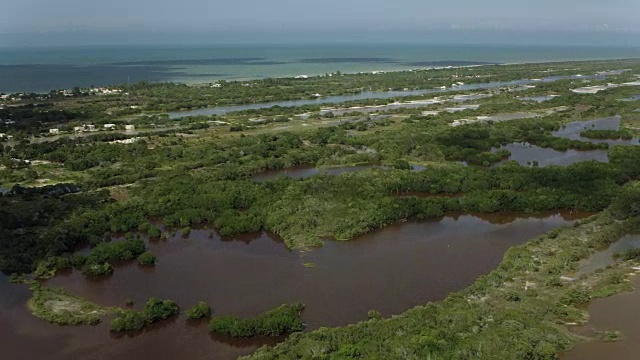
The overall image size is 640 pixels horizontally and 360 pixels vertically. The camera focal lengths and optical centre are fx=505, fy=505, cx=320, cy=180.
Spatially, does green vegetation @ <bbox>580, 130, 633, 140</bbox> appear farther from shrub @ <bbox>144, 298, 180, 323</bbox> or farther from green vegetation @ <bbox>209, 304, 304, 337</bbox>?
shrub @ <bbox>144, 298, 180, 323</bbox>

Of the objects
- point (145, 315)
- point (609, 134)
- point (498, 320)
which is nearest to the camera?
point (498, 320)

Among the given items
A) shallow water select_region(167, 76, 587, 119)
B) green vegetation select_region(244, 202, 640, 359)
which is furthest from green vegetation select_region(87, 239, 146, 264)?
shallow water select_region(167, 76, 587, 119)

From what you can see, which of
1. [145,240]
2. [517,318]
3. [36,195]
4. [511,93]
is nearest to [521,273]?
[517,318]

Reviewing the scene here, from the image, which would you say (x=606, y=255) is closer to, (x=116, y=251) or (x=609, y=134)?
(x=116, y=251)

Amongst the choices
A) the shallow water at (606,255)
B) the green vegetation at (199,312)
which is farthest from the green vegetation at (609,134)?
the green vegetation at (199,312)

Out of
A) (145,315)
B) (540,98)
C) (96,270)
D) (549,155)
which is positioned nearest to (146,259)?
(96,270)

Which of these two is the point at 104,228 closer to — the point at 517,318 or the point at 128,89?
the point at 517,318

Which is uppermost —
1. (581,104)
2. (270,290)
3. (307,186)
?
(581,104)
